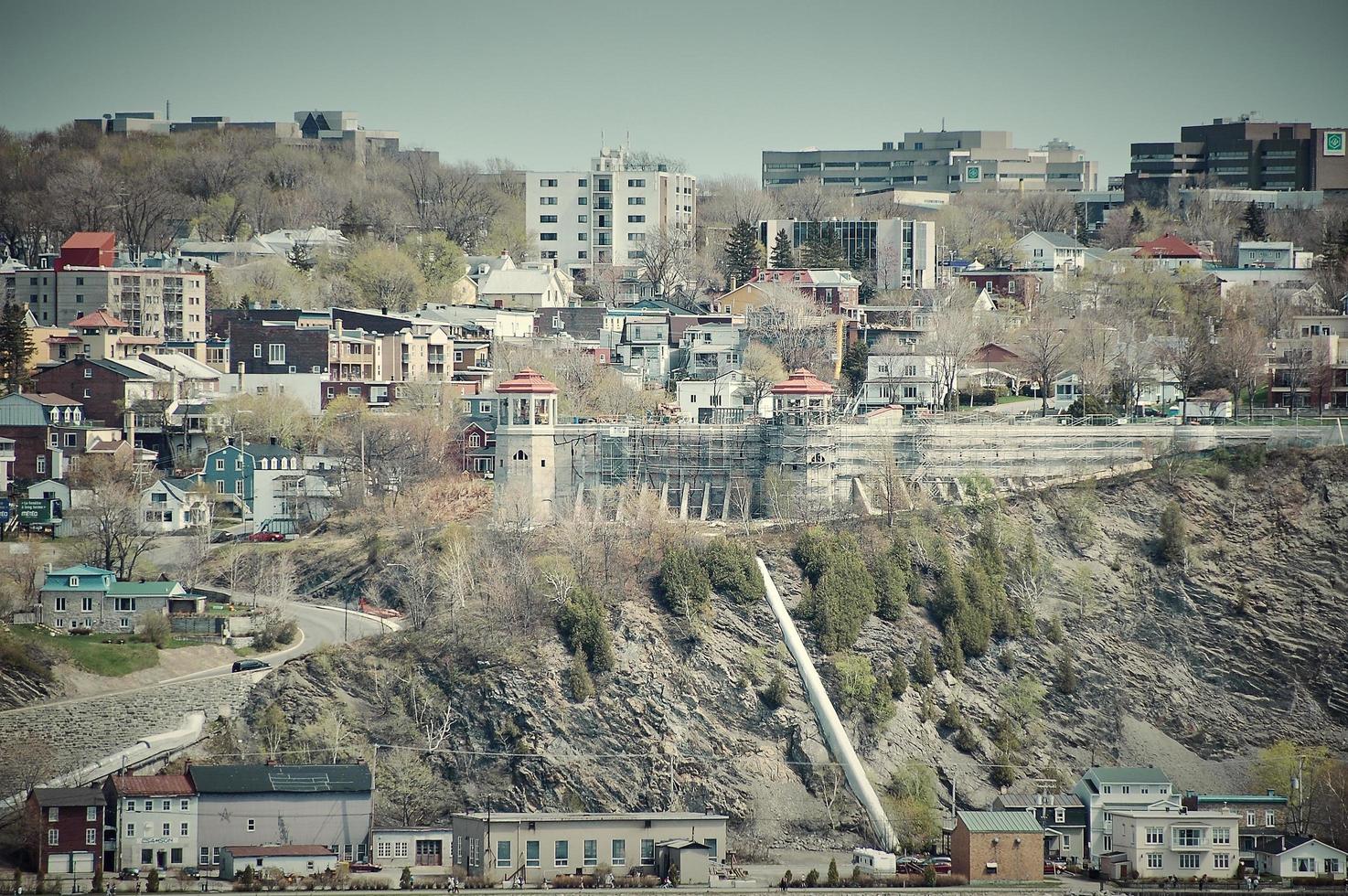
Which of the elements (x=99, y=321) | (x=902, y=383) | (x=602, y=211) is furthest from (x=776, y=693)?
(x=602, y=211)

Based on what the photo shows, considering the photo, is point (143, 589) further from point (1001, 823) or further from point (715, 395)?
point (715, 395)

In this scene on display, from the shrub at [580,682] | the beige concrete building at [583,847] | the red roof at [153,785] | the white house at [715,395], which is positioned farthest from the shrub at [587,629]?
the white house at [715,395]

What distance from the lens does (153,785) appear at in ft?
183

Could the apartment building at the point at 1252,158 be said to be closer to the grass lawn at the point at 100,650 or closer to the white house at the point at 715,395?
the white house at the point at 715,395

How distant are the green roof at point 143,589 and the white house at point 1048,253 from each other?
54.6 metres

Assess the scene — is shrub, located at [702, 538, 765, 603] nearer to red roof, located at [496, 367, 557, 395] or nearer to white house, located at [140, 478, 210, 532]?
red roof, located at [496, 367, 557, 395]

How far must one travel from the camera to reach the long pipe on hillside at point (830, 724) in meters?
61.1

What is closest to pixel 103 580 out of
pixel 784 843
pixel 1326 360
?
pixel 784 843

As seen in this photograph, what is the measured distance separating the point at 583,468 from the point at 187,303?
2941 centimetres

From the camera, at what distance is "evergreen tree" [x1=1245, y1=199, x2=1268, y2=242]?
414ft

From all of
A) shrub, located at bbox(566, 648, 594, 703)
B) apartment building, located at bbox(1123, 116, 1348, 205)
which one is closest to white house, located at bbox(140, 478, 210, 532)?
shrub, located at bbox(566, 648, 594, 703)

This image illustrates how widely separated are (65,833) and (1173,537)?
1427 inches

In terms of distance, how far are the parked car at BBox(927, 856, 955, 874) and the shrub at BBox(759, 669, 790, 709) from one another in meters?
7.43

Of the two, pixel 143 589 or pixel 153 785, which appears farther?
pixel 143 589
